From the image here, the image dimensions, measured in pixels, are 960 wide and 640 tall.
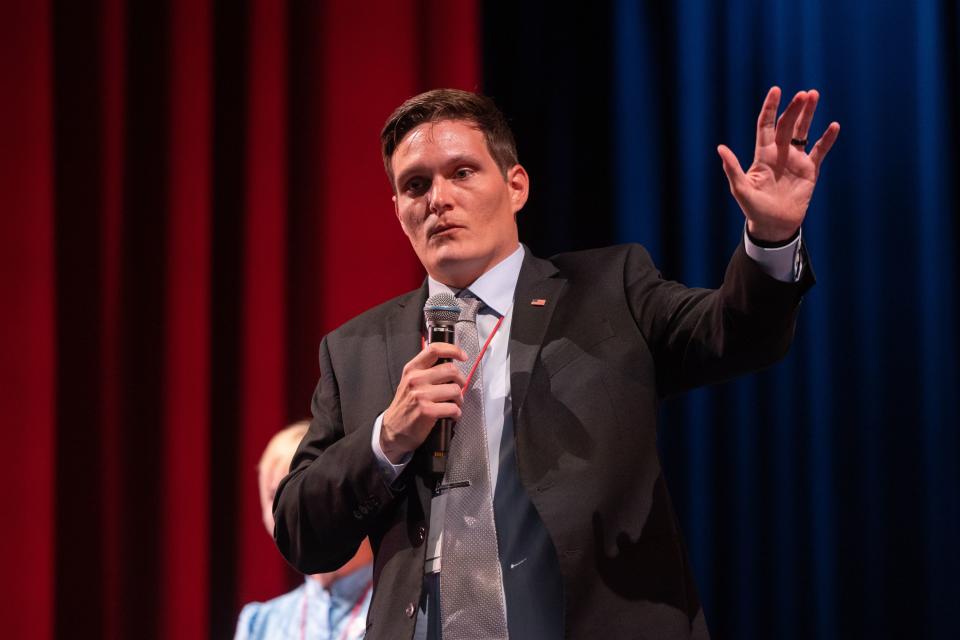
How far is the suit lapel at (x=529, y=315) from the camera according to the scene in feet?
5.37

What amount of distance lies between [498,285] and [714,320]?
455mm

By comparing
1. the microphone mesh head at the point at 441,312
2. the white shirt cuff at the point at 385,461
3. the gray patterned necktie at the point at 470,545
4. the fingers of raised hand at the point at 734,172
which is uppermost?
the fingers of raised hand at the point at 734,172

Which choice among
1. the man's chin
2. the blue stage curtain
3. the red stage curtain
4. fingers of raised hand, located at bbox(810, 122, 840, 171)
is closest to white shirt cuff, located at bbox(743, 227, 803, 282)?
fingers of raised hand, located at bbox(810, 122, 840, 171)

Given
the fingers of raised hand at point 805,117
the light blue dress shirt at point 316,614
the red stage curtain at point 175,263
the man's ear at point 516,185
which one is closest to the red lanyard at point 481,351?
the man's ear at point 516,185

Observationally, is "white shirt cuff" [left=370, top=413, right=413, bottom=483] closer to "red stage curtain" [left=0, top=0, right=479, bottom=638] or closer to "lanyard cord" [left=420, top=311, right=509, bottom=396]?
"lanyard cord" [left=420, top=311, right=509, bottom=396]

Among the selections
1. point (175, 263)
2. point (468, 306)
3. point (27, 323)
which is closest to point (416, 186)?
point (468, 306)

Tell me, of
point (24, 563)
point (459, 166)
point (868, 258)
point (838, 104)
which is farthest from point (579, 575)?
point (24, 563)

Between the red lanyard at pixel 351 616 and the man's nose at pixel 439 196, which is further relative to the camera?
the red lanyard at pixel 351 616

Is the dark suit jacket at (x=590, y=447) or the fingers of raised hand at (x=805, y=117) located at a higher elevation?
the fingers of raised hand at (x=805, y=117)

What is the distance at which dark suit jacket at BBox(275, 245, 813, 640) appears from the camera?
4.84 ft

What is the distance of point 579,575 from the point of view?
1.47 m

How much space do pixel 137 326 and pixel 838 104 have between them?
7.57 ft

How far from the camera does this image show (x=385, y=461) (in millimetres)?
1571

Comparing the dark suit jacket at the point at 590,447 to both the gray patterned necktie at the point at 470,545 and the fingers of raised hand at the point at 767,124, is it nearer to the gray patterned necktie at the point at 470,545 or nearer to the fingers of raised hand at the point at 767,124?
the gray patterned necktie at the point at 470,545
